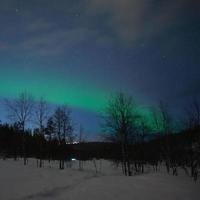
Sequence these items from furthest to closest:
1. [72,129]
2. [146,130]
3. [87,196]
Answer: [72,129] → [146,130] → [87,196]

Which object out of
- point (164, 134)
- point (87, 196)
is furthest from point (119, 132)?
point (87, 196)

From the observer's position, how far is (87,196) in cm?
1523

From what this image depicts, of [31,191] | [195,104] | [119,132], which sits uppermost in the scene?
[195,104]

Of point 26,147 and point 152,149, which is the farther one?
point 26,147

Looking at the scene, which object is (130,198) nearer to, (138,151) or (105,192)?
(105,192)

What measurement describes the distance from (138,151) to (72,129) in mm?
13878

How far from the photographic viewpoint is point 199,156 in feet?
85.3

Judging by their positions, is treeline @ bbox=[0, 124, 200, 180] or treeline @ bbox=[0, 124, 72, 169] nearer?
treeline @ bbox=[0, 124, 200, 180]

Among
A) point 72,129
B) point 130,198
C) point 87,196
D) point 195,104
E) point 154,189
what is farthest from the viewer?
A: point 72,129

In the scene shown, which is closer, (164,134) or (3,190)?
(3,190)

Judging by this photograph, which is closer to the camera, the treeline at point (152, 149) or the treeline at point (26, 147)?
the treeline at point (152, 149)

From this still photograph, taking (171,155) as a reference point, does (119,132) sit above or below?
above

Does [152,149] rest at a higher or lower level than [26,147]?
lower

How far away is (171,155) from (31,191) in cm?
2798
